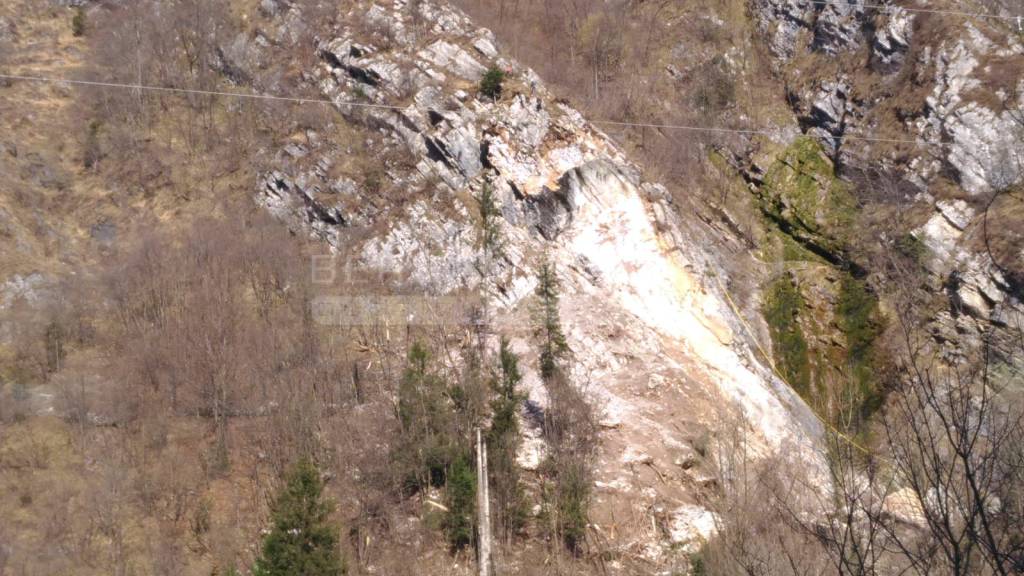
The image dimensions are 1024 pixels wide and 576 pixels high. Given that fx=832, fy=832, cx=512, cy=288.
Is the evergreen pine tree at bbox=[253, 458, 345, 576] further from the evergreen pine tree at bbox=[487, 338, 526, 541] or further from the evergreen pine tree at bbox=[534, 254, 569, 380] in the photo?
the evergreen pine tree at bbox=[534, 254, 569, 380]

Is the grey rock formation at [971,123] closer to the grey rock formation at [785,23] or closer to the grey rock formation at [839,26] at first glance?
the grey rock formation at [839,26]

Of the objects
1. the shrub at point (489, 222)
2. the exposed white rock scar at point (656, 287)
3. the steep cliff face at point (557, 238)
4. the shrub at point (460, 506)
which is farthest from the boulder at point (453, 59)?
the shrub at point (460, 506)

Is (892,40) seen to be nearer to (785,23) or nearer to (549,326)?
(785,23)

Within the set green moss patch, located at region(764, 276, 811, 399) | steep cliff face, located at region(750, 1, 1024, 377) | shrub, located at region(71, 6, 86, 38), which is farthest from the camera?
shrub, located at region(71, 6, 86, 38)

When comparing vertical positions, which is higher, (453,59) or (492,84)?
(453,59)

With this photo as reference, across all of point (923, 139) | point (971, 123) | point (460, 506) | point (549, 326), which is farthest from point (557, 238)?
point (971, 123)

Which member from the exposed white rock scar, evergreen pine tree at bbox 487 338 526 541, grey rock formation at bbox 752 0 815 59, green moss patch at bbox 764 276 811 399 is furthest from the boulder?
green moss patch at bbox 764 276 811 399

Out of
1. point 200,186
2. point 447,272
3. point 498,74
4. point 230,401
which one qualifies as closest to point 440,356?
point 447,272
